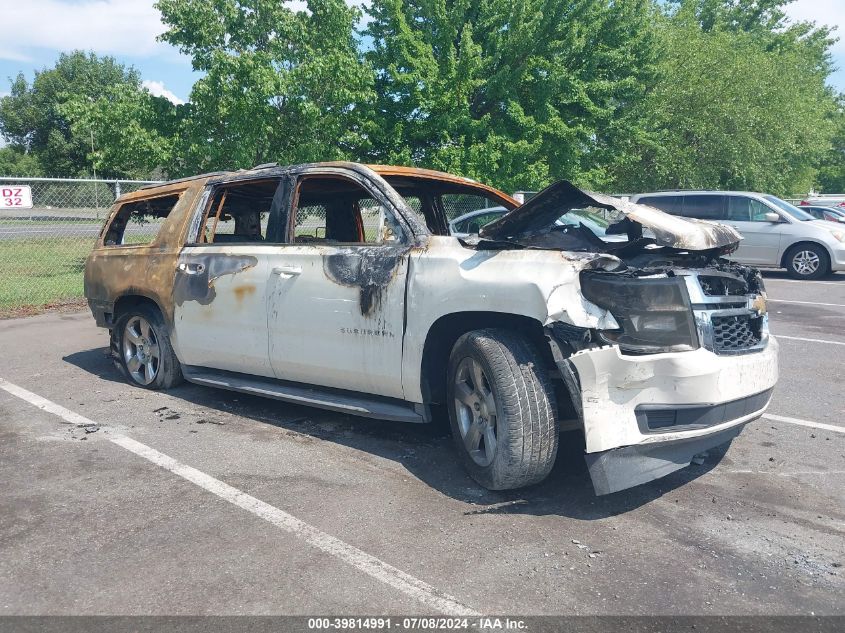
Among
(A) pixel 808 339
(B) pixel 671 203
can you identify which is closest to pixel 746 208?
(B) pixel 671 203

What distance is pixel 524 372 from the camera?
11.9ft

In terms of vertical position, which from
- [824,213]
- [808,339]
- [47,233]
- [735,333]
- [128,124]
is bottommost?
[808,339]

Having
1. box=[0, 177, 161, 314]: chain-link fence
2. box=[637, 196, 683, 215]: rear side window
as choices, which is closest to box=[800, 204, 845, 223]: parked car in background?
box=[637, 196, 683, 215]: rear side window

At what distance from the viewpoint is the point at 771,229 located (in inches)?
559

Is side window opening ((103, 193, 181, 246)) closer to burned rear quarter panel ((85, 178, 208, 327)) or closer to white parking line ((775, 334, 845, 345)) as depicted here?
burned rear quarter panel ((85, 178, 208, 327))

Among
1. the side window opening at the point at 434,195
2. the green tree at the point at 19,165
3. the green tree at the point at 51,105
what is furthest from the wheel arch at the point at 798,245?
the green tree at the point at 19,165

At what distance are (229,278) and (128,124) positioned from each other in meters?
9.98

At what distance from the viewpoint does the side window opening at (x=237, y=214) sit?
555 cm

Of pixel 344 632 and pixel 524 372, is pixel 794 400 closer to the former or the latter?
pixel 524 372

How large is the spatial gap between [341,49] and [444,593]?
13633 mm

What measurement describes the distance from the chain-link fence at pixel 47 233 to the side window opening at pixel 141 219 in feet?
15.2

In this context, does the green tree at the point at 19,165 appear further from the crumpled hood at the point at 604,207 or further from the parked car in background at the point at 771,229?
the crumpled hood at the point at 604,207

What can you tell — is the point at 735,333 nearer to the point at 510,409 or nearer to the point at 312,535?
the point at 510,409

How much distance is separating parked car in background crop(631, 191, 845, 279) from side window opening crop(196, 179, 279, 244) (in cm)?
992
